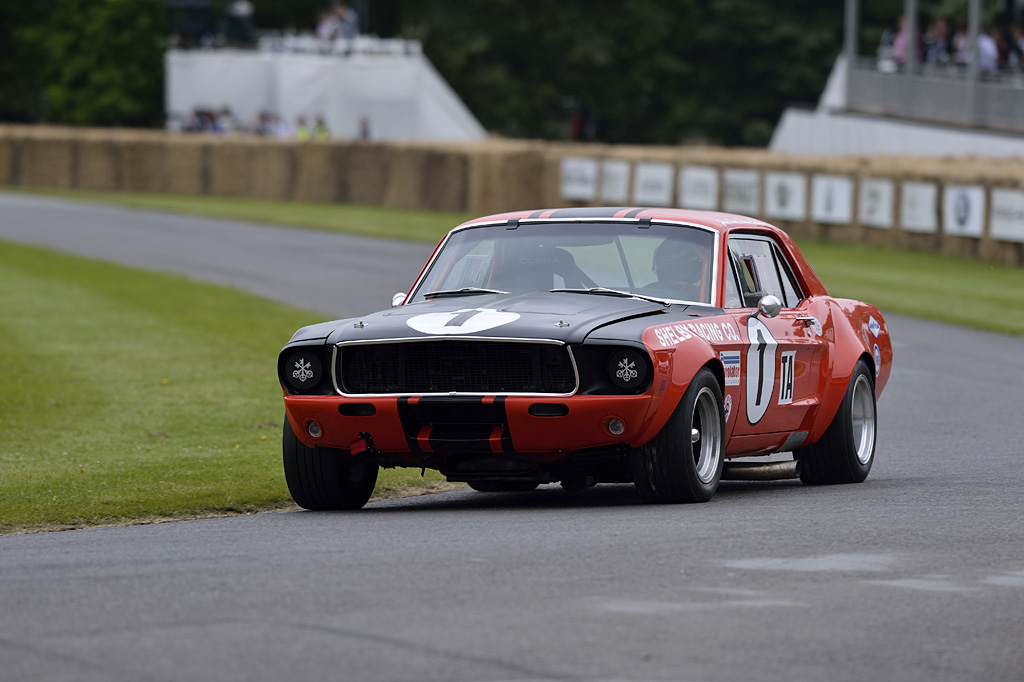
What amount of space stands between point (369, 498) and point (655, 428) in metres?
1.95

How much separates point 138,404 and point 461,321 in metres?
6.01

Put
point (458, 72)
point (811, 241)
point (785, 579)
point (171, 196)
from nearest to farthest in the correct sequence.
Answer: point (785, 579) < point (811, 241) < point (171, 196) < point (458, 72)

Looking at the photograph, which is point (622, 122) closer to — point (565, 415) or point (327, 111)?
point (327, 111)

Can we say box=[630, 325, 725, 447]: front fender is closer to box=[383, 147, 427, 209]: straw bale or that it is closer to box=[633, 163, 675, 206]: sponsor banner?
box=[633, 163, 675, 206]: sponsor banner

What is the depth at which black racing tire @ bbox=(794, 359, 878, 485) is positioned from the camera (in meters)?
9.95

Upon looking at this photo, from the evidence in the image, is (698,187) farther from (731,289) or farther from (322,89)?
(731,289)

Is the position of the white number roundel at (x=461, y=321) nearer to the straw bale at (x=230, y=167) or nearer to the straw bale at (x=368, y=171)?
the straw bale at (x=368, y=171)

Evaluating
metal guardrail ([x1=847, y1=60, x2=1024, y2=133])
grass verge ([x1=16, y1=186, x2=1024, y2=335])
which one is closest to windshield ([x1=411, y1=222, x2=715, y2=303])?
grass verge ([x1=16, y1=186, x2=1024, y2=335])

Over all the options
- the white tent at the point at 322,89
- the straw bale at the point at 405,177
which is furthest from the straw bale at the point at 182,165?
the white tent at the point at 322,89

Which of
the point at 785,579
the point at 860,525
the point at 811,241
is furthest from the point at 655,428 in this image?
the point at 811,241

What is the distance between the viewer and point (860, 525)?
302 inches

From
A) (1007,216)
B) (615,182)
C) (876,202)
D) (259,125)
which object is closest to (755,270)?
(1007,216)

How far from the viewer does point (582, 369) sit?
8039 millimetres

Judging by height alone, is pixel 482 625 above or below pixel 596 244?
below
